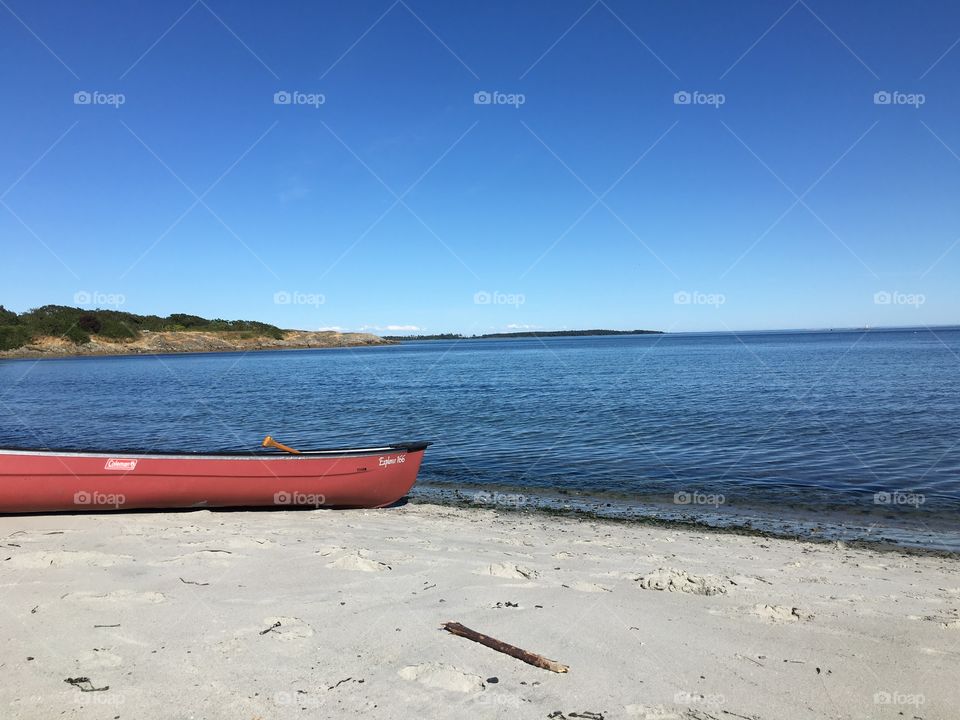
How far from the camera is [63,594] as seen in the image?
214 inches

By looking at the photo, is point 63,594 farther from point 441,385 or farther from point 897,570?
point 441,385

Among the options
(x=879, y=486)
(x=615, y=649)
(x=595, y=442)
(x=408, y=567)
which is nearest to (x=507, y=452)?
(x=595, y=442)

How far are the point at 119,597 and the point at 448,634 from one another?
321 cm

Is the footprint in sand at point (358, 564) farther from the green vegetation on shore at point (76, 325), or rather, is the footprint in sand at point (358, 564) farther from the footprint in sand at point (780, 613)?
the green vegetation on shore at point (76, 325)

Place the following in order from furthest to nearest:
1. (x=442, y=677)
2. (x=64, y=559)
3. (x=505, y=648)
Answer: (x=64, y=559)
(x=505, y=648)
(x=442, y=677)

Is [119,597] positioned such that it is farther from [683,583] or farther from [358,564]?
[683,583]

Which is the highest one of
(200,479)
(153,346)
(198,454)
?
(153,346)

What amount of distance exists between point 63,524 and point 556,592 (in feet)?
24.6

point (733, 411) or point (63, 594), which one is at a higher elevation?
point (733, 411)

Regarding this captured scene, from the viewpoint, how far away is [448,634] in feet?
16.1

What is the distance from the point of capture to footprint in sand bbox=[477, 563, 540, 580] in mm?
6582

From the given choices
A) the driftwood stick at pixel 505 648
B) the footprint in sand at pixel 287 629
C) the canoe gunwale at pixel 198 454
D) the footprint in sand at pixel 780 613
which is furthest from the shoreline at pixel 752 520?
the footprint in sand at pixel 287 629

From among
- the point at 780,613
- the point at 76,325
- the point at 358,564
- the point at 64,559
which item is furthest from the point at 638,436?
the point at 76,325

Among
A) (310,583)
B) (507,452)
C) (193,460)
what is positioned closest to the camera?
(310,583)
